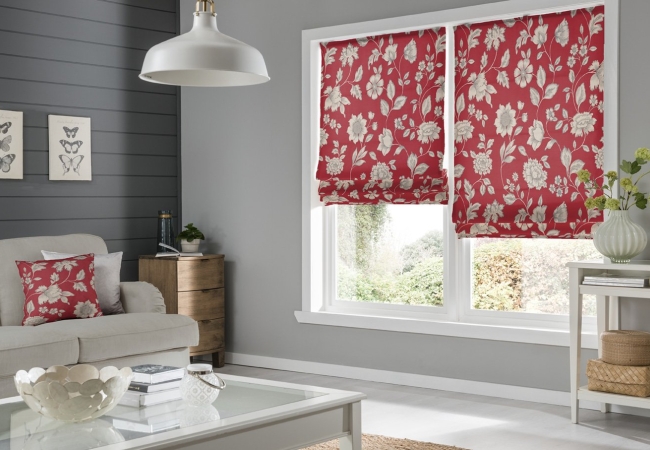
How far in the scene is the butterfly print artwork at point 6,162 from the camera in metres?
5.18

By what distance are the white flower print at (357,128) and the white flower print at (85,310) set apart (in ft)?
6.12

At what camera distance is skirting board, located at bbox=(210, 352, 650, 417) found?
4.62 meters

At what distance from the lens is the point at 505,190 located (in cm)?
483

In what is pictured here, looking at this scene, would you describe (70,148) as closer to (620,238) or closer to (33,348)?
(33,348)

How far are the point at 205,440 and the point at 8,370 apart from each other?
167 cm

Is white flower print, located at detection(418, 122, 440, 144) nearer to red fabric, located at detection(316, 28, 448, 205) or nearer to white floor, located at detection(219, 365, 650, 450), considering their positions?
red fabric, located at detection(316, 28, 448, 205)

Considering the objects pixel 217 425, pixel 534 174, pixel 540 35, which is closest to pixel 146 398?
pixel 217 425

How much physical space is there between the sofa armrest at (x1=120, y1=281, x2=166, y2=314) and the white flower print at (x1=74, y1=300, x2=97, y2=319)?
313 millimetres

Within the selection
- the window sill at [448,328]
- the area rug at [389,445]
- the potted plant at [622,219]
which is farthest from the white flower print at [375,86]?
the area rug at [389,445]

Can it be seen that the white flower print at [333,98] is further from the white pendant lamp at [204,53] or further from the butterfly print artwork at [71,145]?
the white pendant lamp at [204,53]

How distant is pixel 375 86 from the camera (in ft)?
17.4

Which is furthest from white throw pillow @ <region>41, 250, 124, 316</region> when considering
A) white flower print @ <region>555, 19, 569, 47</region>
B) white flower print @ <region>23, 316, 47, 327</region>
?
white flower print @ <region>555, 19, 569, 47</region>

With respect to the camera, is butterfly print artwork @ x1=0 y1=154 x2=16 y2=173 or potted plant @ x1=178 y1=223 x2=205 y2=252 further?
potted plant @ x1=178 y1=223 x2=205 y2=252

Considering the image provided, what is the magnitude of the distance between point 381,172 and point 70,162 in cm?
197
